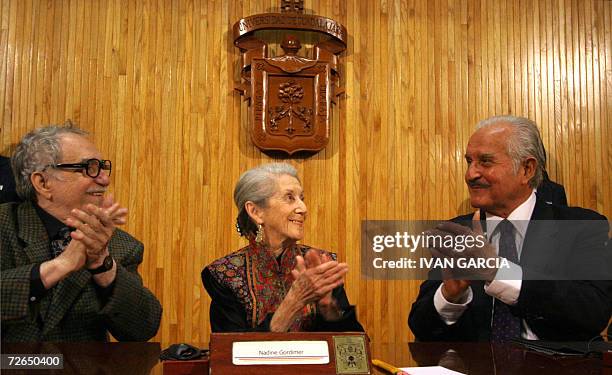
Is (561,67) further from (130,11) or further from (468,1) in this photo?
(130,11)

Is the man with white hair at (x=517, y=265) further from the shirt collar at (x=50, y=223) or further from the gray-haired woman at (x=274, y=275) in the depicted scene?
the shirt collar at (x=50, y=223)

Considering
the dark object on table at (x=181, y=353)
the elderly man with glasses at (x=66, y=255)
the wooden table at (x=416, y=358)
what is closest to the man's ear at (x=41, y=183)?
the elderly man with glasses at (x=66, y=255)

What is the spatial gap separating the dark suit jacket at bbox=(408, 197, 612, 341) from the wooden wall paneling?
117 centimetres

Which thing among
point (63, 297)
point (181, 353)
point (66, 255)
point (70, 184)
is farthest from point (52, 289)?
point (181, 353)

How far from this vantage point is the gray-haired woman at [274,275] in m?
2.16

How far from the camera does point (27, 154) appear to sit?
2.43 m

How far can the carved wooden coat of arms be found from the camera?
3605mm

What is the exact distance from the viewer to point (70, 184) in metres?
2.42

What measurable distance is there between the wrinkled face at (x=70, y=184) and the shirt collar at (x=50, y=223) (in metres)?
0.02

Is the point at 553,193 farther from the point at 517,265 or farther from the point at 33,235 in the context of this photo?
the point at 33,235

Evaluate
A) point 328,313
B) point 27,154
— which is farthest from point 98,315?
point 328,313

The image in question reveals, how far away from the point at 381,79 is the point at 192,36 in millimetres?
1124

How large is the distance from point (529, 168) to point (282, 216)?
1008 millimetres

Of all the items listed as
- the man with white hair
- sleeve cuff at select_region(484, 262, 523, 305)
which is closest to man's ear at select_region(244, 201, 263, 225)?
the man with white hair
